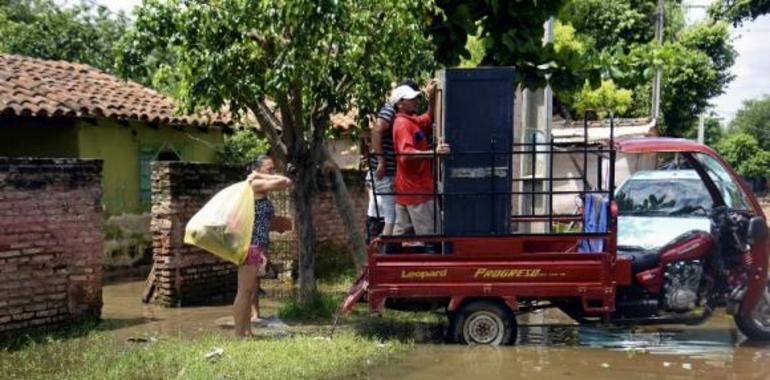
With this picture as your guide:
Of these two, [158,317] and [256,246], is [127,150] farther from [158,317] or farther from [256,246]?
[256,246]

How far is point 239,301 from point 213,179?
142 inches

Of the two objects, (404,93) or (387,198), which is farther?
(387,198)

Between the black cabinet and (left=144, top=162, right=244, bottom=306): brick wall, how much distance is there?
416cm

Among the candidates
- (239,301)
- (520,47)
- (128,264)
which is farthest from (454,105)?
(128,264)

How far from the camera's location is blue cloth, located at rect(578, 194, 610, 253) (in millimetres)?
7445

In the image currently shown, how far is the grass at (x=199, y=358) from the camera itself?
6.19 meters

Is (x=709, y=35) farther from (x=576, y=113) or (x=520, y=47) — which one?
(x=520, y=47)

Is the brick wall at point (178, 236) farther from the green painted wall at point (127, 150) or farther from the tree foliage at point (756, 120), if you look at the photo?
the tree foliage at point (756, 120)

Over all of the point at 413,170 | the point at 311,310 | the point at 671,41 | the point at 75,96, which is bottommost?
the point at 311,310

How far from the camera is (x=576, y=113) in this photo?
25797 mm

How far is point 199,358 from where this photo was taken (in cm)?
648

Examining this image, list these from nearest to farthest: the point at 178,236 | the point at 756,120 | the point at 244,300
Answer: the point at 244,300, the point at 178,236, the point at 756,120

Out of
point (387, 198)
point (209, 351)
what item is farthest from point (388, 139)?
point (209, 351)

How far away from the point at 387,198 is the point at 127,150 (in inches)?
335
